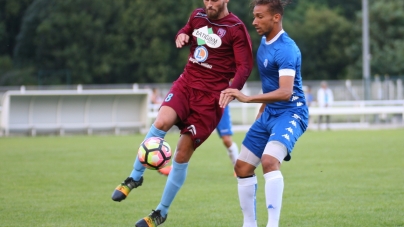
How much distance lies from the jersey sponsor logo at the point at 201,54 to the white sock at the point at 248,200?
4.73ft

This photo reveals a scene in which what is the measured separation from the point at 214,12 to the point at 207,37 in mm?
286

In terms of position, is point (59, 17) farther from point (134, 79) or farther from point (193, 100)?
point (193, 100)

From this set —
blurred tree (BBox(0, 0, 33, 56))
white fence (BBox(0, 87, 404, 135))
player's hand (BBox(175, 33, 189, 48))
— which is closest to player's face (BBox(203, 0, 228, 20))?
player's hand (BBox(175, 33, 189, 48))

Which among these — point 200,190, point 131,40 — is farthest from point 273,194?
point 131,40

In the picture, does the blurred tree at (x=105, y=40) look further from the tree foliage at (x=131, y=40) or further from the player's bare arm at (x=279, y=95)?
the player's bare arm at (x=279, y=95)

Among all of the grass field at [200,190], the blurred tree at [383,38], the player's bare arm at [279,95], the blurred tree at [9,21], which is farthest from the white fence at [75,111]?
the blurred tree at [383,38]

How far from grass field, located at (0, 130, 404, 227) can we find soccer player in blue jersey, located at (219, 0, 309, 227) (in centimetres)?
99

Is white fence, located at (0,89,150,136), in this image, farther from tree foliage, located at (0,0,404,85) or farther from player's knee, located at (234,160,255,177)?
tree foliage, located at (0,0,404,85)

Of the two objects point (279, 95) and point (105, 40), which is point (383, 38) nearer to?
point (105, 40)

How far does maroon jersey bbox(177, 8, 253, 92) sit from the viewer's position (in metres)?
7.37

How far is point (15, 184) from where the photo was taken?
1103 cm

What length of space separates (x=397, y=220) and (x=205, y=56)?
2.81 metres

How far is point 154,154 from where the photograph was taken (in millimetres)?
6848

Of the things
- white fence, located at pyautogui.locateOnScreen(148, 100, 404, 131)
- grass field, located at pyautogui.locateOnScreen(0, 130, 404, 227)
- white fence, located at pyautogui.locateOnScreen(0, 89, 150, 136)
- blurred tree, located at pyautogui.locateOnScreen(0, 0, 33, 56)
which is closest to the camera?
grass field, located at pyautogui.locateOnScreen(0, 130, 404, 227)
